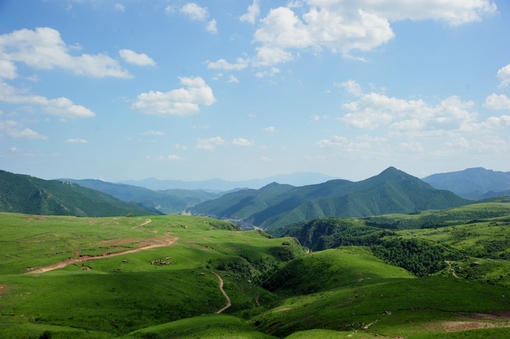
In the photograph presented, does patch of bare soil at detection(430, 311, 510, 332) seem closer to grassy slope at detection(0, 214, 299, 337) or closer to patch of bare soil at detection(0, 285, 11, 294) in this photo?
grassy slope at detection(0, 214, 299, 337)

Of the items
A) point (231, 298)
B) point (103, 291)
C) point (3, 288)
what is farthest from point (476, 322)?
point (3, 288)

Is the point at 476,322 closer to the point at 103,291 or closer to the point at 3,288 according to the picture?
the point at 103,291

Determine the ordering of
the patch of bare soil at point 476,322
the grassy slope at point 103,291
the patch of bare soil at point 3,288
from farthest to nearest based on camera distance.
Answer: the patch of bare soil at point 3,288 < the grassy slope at point 103,291 < the patch of bare soil at point 476,322

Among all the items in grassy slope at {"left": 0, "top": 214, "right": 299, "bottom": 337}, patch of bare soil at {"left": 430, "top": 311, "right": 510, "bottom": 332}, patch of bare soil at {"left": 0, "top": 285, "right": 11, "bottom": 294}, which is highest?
patch of bare soil at {"left": 430, "top": 311, "right": 510, "bottom": 332}

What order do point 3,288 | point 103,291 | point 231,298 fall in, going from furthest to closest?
point 231,298, point 103,291, point 3,288

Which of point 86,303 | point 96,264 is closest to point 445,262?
point 86,303

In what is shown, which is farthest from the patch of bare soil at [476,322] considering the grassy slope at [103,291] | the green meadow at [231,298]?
the grassy slope at [103,291]

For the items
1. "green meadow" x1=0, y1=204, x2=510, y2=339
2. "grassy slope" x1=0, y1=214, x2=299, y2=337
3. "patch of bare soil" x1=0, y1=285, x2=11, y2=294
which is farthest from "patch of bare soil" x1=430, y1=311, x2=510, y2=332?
"patch of bare soil" x1=0, y1=285, x2=11, y2=294

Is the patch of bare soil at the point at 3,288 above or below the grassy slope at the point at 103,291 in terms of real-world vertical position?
above

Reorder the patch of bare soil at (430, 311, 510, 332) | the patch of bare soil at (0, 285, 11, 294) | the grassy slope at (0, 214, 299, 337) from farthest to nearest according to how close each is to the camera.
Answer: the patch of bare soil at (0, 285, 11, 294)
the grassy slope at (0, 214, 299, 337)
the patch of bare soil at (430, 311, 510, 332)

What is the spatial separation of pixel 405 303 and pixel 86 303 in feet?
289

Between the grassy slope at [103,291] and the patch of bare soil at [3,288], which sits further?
the patch of bare soil at [3,288]

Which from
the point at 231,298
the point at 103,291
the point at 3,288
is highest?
the point at 3,288

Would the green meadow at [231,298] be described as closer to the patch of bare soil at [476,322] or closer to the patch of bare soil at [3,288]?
the patch of bare soil at [476,322]
